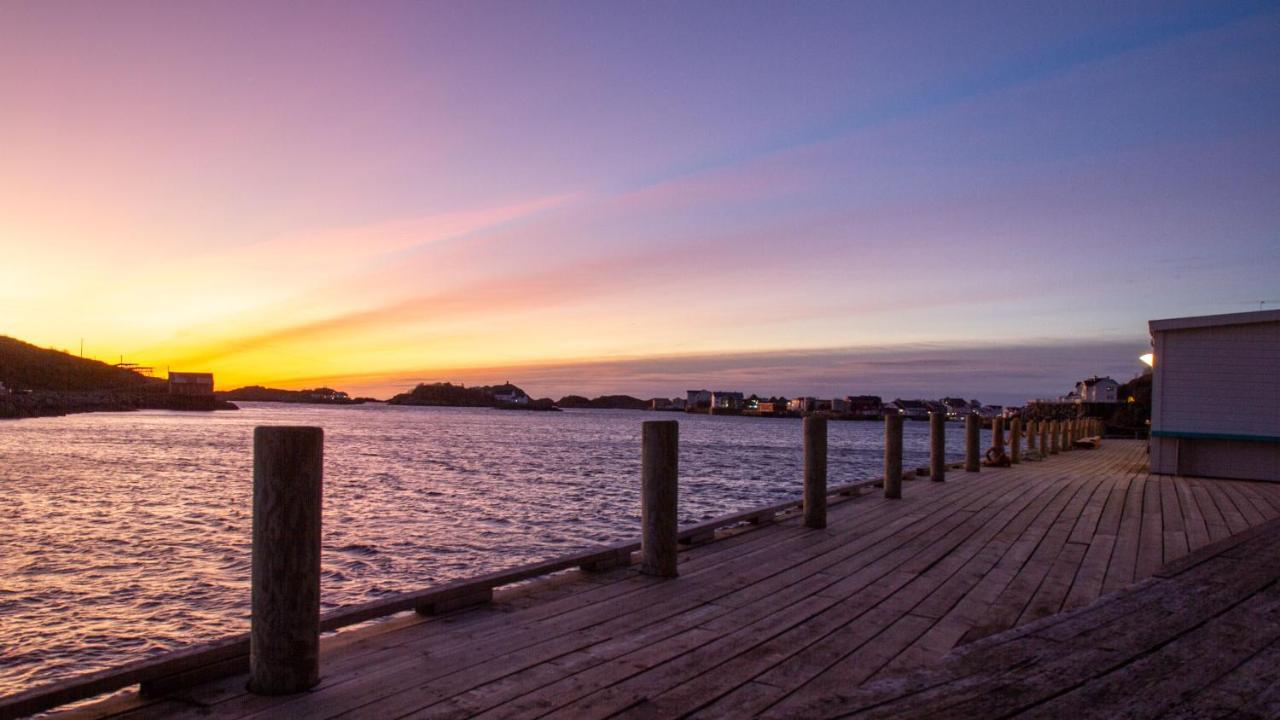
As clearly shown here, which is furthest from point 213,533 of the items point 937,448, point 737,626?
point 737,626

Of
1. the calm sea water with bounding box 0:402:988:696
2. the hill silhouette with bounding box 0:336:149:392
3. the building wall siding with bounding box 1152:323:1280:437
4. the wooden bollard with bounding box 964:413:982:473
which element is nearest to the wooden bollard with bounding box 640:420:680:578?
the calm sea water with bounding box 0:402:988:696

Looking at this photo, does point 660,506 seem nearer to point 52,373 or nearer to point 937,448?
point 937,448

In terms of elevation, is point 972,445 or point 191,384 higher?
point 191,384

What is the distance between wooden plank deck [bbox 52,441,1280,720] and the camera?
3361mm

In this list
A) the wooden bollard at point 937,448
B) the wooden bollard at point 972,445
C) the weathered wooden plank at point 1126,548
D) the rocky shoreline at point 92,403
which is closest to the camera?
the weathered wooden plank at point 1126,548

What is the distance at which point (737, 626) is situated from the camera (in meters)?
4.55

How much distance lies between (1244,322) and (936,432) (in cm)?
684

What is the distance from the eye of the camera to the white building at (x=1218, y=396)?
14.4 m

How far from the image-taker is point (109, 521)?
1778cm

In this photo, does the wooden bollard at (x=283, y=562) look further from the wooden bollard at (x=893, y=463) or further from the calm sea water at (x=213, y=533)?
the wooden bollard at (x=893, y=463)

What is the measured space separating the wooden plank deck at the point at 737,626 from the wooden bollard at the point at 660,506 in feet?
0.51

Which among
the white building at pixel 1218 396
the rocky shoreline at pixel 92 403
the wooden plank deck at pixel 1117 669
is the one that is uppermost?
the white building at pixel 1218 396

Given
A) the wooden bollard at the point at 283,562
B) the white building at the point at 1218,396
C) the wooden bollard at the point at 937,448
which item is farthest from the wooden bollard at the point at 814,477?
the white building at the point at 1218,396

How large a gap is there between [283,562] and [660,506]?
9.81 ft
